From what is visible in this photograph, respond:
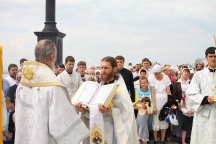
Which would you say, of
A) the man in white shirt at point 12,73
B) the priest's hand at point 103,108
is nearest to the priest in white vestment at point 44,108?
the priest's hand at point 103,108

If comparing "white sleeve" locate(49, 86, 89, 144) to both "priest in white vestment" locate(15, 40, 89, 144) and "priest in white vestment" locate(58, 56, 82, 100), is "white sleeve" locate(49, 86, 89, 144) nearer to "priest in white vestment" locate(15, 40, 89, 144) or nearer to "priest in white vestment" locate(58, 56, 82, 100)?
"priest in white vestment" locate(15, 40, 89, 144)

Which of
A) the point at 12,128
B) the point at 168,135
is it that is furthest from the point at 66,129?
the point at 168,135

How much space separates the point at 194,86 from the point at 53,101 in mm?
3050

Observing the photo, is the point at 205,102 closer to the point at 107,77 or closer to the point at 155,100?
the point at 107,77

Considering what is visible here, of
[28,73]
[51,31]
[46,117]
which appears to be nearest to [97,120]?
[46,117]

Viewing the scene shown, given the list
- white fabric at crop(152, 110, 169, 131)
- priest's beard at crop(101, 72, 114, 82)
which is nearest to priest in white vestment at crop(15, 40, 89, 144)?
priest's beard at crop(101, 72, 114, 82)

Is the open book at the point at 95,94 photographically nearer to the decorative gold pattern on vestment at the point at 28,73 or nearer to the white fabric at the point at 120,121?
the white fabric at the point at 120,121

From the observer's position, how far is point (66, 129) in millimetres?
3648

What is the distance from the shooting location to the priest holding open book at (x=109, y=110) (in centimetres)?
447

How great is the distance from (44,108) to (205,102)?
2.98 metres

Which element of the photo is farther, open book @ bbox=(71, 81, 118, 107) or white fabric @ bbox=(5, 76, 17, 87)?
→ white fabric @ bbox=(5, 76, 17, 87)

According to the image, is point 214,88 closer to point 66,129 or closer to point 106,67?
point 106,67

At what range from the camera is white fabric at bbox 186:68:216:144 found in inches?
221

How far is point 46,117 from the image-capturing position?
3.59m
